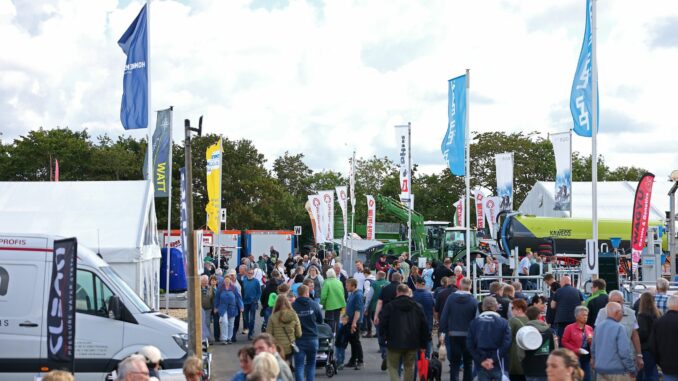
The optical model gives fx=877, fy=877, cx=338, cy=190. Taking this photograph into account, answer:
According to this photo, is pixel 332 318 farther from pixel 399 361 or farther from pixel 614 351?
pixel 614 351

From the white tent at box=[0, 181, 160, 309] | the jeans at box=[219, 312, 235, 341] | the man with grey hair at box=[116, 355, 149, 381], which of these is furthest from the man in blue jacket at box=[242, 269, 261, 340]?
the man with grey hair at box=[116, 355, 149, 381]

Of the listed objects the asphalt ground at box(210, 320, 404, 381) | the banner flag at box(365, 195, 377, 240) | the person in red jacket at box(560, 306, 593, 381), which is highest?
the banner flag at box(365, 195, 377, 240)

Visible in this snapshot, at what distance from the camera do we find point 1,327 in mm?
11852

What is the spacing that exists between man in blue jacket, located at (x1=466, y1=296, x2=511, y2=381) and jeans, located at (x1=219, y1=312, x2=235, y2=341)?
10.3m

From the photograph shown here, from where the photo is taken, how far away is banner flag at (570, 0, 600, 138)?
19.0 m

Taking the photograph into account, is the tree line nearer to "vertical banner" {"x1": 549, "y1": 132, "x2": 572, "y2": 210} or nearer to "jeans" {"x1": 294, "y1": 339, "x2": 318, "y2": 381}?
"vertical banner" {"x1": 549, "y1": 132, "x2": 572, "y2": 210}

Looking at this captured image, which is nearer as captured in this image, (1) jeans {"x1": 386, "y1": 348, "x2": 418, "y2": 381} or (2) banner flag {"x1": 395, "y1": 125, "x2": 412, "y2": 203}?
(1) jeans {"x1": 386, "y1": 348, "x2": 418, "y2": 381}

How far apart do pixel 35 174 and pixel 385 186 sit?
105 ft

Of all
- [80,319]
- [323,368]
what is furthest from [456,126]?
[80,319]

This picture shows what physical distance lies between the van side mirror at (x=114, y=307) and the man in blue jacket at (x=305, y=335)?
2.64 m

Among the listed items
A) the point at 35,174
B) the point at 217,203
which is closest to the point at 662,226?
the point at 217,203

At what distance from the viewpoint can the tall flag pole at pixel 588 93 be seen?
18906mm

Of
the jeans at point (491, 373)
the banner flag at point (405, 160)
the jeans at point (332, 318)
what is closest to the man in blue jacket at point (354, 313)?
the jeans at point (332, 318)

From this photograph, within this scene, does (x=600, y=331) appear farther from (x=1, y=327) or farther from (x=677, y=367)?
(x=1, y=327)
